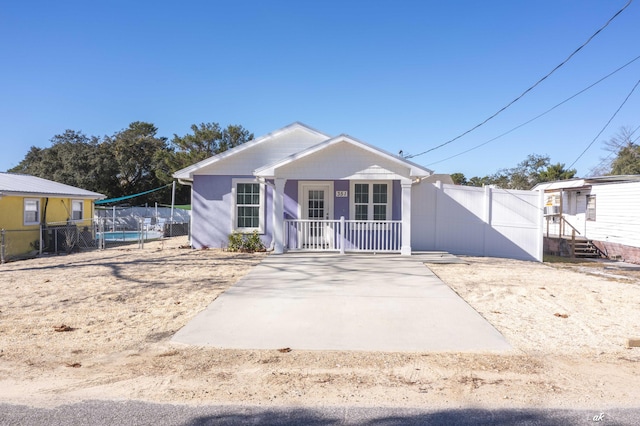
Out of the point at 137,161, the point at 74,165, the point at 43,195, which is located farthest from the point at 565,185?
the point at 74,165

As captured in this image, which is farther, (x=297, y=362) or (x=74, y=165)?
(x=74, y=165)

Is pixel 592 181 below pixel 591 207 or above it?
above

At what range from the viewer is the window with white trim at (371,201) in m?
14.2

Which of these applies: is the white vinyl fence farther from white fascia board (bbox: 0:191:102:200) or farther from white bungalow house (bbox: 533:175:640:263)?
white fascia board (bbox: 0:191:102:200)

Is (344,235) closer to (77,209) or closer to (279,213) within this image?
(279,213)

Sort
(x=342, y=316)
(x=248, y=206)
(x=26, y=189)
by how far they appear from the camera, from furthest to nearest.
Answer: (x=26, y=189) < (x=248, y=206) < (x=342, y=316)

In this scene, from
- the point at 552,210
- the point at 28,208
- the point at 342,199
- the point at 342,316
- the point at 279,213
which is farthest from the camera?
the point at 552,210

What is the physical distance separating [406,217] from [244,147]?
6.32 metres

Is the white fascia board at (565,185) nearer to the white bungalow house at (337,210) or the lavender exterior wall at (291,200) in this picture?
the white bungalow house at (337,210)

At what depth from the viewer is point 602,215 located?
60.7ft

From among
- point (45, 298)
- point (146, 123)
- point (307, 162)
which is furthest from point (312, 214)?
point (146, 123)

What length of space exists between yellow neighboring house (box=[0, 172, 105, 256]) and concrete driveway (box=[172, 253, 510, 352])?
11208 mm

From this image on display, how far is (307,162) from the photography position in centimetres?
1297

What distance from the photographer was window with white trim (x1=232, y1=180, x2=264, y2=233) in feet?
48.5
